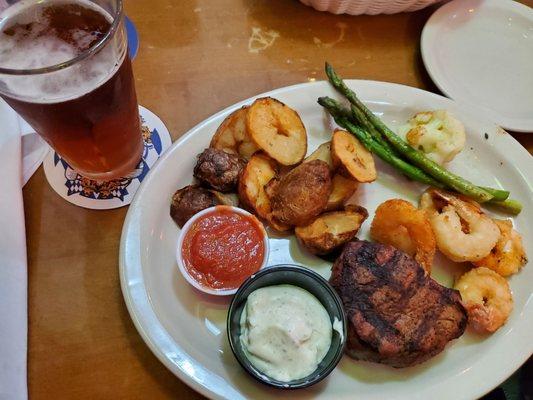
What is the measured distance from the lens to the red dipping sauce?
6.16 feet

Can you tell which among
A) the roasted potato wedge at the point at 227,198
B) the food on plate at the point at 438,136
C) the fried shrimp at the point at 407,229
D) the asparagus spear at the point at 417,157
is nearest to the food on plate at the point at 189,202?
the roasted potato wedge at the point at 227,198

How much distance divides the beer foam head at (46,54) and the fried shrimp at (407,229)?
3.84 ft

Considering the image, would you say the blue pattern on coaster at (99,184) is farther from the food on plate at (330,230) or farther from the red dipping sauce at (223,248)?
the food on plate at (330,230)

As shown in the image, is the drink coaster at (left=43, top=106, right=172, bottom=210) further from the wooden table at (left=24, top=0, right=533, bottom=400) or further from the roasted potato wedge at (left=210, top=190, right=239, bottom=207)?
the roasted potato wedge at (left=210, top=190, right=239, bottom=207)

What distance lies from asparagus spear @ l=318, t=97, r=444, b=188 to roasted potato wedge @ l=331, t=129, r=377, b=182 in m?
0.09

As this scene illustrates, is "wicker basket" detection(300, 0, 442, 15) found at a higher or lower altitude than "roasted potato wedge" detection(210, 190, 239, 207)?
higher

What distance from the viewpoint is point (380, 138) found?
7.56ft

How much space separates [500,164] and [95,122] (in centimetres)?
178

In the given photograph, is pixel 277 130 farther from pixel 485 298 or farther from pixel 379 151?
pixel 485 298

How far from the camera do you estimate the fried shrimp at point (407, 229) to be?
1979 millimetres

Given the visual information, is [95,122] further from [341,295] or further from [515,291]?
[515,291]

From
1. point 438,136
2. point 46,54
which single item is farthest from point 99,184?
point 438,136

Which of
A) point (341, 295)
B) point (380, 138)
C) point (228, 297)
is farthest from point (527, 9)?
point (228, 297)

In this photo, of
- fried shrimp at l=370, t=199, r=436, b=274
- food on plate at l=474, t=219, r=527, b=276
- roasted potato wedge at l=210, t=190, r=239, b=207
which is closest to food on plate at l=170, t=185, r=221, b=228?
roasted potato wedge at l=210, t=190, r=239, b=207
